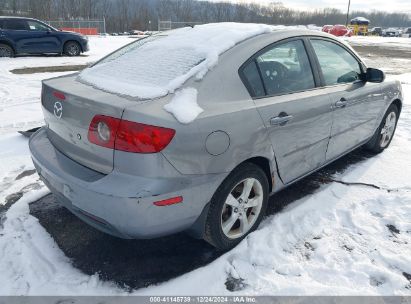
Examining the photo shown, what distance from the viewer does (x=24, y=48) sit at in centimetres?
1334

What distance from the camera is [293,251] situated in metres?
2.72

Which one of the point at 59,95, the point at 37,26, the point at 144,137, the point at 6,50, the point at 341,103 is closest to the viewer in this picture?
the point at 144,137

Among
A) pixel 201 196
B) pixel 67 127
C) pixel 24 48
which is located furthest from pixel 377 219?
pixel 24 48

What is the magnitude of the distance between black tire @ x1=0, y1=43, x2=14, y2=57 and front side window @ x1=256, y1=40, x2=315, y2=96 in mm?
13066

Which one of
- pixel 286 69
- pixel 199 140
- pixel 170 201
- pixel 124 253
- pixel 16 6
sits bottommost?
pixel 124 253

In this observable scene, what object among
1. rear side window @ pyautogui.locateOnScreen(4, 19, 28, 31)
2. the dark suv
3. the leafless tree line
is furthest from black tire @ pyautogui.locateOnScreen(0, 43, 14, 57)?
the leafless tree line

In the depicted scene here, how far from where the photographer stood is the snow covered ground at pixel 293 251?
2369mm

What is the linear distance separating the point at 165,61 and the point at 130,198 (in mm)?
1165

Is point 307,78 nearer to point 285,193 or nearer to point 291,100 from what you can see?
point 291,100

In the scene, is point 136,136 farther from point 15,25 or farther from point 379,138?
point 15,25

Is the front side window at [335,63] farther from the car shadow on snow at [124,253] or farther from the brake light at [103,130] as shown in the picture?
the brake light at [103,130]

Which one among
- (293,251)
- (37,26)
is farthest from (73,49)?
(293,251)

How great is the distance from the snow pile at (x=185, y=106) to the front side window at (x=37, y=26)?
13445mm

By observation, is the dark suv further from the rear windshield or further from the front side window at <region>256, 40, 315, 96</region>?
the front side window at <region>256, 40, 315, 96</region>
